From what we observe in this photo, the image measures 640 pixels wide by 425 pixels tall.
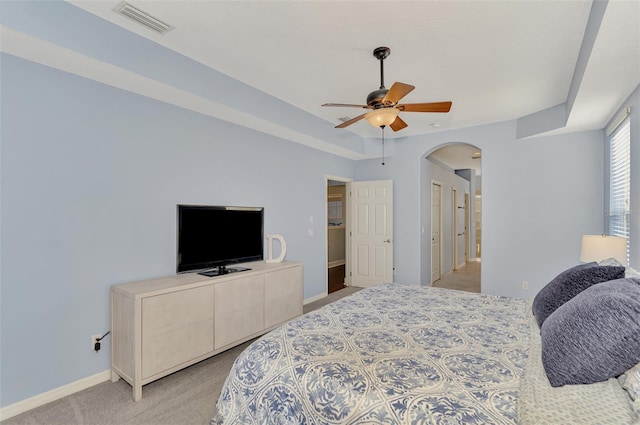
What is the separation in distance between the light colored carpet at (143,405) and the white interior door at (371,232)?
3.35m

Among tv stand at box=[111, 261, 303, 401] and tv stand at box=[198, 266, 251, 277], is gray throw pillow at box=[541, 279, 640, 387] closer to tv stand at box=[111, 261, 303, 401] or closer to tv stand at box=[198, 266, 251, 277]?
tv stand at box=[111, 261, 303, 401]

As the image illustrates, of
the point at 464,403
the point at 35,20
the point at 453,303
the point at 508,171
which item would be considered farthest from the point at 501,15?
the point at 35,20

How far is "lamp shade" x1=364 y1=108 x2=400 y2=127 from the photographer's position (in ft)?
7.70

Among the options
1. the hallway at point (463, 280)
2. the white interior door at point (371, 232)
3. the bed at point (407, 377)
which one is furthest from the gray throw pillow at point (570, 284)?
the hallway at point (463, 280)

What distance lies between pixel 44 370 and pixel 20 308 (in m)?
0.49

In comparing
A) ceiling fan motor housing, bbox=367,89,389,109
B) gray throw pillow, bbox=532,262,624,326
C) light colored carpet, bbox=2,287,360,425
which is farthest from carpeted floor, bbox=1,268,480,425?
ceiling fan motor housing, bbox=367,89,389,109

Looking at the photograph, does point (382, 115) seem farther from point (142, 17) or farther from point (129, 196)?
point (129, 196)

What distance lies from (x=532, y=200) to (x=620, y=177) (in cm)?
108

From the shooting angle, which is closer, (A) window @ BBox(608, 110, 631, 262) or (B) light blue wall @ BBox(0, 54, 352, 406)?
(B) light blue wall @ BBox(0, 54, 352, 406)

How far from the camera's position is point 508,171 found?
4234 millimetres

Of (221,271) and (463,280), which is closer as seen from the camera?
(221,271)

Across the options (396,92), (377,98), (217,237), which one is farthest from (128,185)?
(396,92)

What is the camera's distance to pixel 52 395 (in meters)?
2.17

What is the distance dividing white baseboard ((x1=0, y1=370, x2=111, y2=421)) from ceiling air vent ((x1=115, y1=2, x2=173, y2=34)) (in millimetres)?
2698
